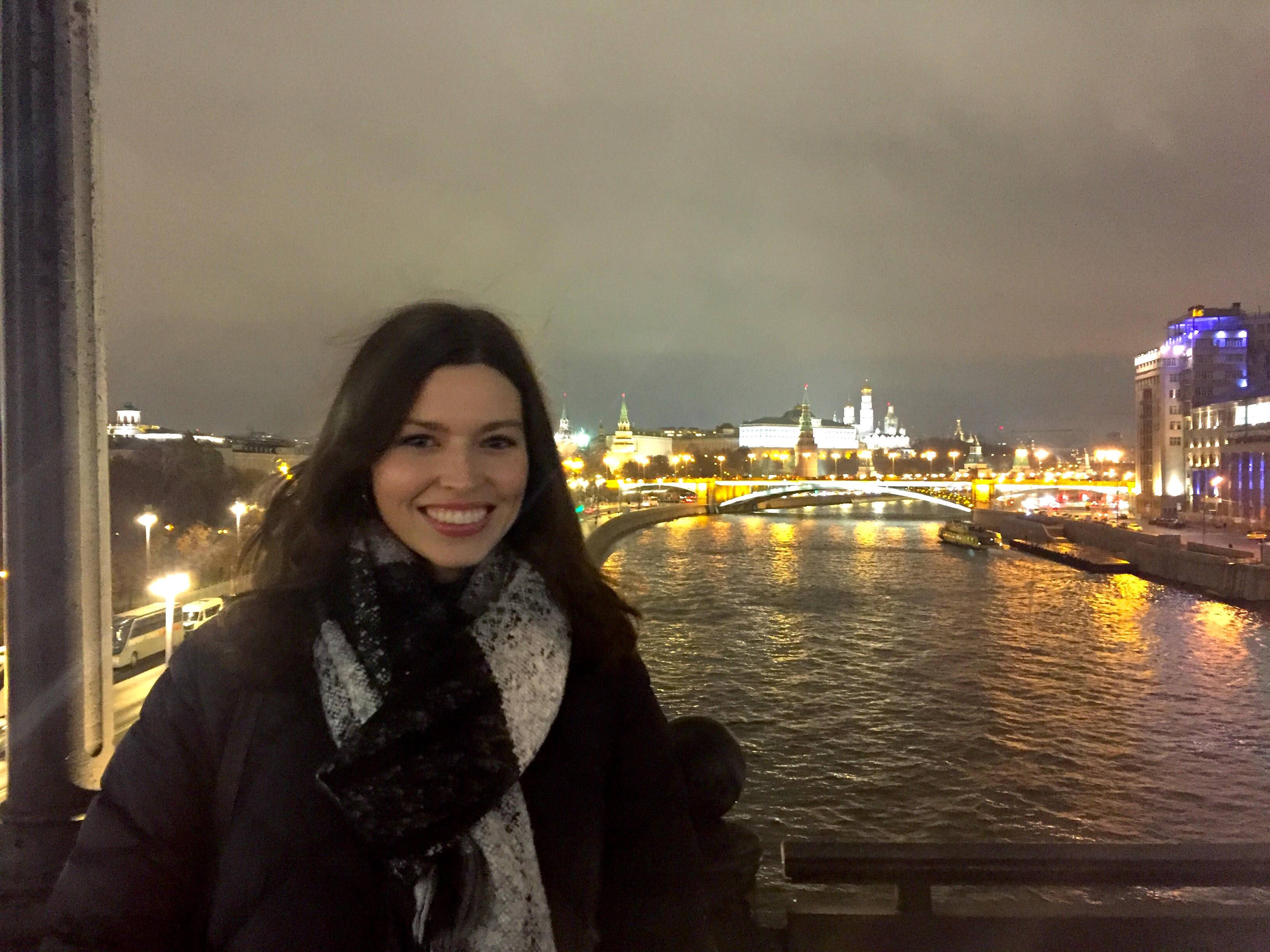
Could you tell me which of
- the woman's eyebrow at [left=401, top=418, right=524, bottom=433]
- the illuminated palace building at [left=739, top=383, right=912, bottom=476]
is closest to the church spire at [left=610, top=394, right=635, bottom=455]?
the illuminated palace building at [left=739, top=383, right=912, bottom=476]

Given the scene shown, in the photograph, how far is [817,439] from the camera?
50.4 m

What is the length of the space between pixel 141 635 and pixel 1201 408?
22.4m

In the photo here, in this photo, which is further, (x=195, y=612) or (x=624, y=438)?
(x=624, y=438)

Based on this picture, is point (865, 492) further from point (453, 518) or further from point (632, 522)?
point (453, 518)

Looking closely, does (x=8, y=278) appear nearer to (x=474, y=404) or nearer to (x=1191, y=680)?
(x=474, y=404)

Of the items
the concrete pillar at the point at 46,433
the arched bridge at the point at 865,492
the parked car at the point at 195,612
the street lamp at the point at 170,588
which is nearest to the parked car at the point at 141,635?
the parked car at the point at 195,612

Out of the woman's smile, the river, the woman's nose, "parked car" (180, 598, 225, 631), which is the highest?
the woman's nose

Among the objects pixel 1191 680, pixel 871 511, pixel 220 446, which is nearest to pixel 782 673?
pixel 1191 680

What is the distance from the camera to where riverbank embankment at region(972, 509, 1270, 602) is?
438 inches

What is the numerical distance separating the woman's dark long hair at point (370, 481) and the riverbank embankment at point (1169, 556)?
41.9 ft

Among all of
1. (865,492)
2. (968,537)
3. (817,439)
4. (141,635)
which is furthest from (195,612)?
(817,439)

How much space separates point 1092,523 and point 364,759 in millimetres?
19391

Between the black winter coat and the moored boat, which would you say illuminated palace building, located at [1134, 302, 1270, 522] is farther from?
the black winter coat

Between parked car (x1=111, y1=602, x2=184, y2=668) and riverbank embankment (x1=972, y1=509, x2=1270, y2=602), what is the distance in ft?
37.8
